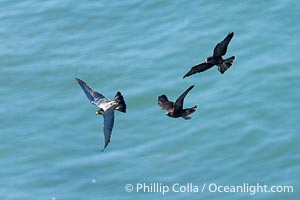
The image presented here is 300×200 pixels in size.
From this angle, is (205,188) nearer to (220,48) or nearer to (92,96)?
(92,96)

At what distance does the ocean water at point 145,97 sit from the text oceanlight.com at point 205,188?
0.07m

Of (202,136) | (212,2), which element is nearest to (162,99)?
(202,136)

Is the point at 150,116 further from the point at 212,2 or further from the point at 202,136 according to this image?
the point at 212,2

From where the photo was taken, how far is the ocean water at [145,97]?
28.6 metres

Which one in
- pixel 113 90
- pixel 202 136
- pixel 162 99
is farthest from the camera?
pixel 113 90

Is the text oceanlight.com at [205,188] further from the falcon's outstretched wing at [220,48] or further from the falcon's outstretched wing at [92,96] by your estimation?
the falcon's outstretched wing at [220,48]

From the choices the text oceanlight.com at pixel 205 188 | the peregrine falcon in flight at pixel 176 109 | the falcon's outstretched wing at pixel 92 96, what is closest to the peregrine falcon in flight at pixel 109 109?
the falcon's outstretched wing at pixel 92 96

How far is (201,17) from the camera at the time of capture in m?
33.5

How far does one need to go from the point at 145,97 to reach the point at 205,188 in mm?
3884

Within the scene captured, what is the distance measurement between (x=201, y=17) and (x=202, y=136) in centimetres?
496

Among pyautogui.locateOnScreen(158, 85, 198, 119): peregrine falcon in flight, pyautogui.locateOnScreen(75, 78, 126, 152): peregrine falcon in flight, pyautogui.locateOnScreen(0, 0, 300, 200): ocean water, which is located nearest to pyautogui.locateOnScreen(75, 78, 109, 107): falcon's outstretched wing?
pyautogui.locateOnScreen(75, 78, 126, 152): peregrine falcon in flight

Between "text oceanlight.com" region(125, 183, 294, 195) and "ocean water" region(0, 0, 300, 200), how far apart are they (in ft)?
0.23

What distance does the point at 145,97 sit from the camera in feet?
102

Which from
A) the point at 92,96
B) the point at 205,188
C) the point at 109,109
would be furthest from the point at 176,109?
the point at 205,188
